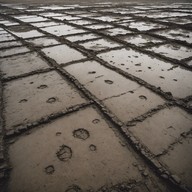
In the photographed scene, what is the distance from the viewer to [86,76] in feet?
7.32

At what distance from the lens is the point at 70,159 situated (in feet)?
4.05

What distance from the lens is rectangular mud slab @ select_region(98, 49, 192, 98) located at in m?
2.00

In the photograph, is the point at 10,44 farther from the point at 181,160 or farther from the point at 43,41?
the point at 181,160

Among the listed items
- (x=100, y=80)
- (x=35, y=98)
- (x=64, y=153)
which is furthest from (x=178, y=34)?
(x=64, y=153)

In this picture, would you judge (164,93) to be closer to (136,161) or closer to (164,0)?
(136,161)

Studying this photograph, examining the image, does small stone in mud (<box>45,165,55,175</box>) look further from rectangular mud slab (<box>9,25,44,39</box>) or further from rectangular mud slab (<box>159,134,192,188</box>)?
rectangular mud slab (<box>9,25,44,39</box>)

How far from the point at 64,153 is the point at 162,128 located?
28.7 inches

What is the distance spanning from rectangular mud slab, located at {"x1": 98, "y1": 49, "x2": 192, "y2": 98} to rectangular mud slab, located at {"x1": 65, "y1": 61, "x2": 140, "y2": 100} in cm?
21

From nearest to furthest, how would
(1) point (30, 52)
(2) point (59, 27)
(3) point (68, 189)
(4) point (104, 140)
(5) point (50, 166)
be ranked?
(3) point (68, 189) → (5) point (50, 166) → (4) point (104, 140) → (1) point (30, 52) → (2) point (59, 27)

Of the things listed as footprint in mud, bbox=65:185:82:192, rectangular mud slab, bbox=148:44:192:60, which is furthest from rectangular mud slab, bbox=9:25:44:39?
footprint in mud, bbox=65:185:82:192

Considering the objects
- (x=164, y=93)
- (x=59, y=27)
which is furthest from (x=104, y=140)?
(x=59, y=27)

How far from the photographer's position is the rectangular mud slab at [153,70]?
2.00 meters

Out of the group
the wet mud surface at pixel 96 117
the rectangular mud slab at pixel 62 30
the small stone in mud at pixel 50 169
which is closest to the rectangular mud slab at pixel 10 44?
the wet mud surface at pixel 96 117

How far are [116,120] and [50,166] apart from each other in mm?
604
